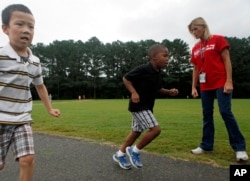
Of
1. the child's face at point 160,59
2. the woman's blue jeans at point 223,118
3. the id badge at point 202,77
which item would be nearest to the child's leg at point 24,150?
the child's face at point 160,59

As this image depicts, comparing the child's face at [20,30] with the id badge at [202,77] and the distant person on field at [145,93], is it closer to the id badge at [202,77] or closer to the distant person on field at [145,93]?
the distant person on field at [145,93]

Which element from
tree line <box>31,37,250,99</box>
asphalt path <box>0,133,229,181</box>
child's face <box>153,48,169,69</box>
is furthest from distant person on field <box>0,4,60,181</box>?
tree line <box>31,37,250,99</box>

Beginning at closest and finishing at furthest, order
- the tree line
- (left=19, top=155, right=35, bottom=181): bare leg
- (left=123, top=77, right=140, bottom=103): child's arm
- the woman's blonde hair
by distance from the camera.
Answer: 1. (left=19, top=155, right=35, bottom=181): bare leg
2. (left=123, top=77, right=140, bottom=103): child's arm
3. the woman's blonde hair
4. the tree line

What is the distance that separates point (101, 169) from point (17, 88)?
1948mm

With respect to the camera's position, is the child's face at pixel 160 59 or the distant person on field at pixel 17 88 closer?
the distant person on field at pixel 17 88

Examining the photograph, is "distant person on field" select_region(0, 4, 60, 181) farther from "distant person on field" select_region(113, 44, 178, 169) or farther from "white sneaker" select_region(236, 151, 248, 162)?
"white sneaker" select_region(236, 151, 248, 162)

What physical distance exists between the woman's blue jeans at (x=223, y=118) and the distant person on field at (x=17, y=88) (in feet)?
10.6

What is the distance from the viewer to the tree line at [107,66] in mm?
75812

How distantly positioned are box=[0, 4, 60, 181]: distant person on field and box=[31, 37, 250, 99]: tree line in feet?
235

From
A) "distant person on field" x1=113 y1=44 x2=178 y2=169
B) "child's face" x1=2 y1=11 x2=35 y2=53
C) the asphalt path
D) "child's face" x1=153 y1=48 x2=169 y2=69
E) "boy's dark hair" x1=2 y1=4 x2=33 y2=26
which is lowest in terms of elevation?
the asphalt path

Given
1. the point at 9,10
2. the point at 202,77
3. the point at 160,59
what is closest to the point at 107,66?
the point at 202,77

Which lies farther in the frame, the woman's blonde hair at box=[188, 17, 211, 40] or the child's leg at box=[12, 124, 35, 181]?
the woman's blonde hair at box=[188, 17, 211, 40]

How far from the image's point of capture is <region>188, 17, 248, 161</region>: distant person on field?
533 centimetres

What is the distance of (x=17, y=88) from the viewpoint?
321cm
